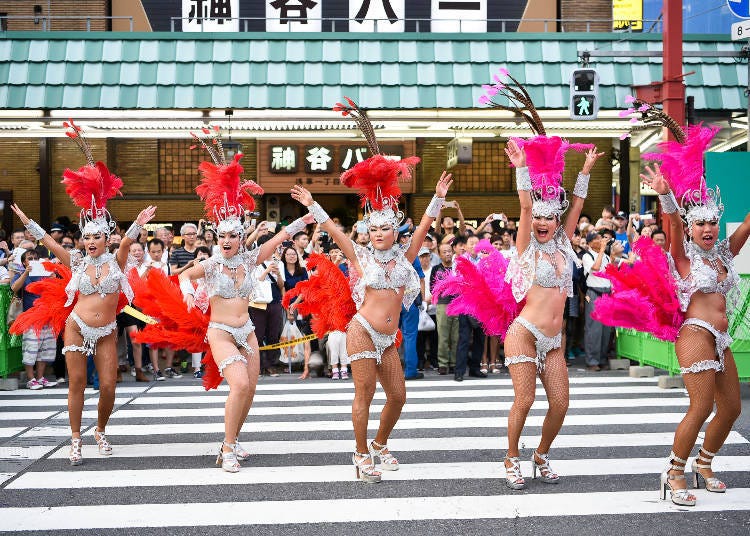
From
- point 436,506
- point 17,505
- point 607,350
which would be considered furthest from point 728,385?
point 607,350

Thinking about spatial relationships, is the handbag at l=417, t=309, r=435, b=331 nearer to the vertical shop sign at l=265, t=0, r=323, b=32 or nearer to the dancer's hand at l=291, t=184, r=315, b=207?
the dancer's hand at l=291, t=184, r=315, b=207

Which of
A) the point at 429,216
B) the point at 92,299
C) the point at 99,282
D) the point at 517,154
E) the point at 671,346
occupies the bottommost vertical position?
the point at 671,346

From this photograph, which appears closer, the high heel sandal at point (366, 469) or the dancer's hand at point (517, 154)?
the dancer's hand at point (517, 154)

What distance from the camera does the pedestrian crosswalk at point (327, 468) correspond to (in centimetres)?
530

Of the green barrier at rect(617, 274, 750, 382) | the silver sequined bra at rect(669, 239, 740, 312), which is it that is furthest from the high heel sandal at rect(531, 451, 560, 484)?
the green barrier at rect(617, 274, 750, 382)

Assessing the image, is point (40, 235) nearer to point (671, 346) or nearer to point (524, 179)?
point (524, 179)

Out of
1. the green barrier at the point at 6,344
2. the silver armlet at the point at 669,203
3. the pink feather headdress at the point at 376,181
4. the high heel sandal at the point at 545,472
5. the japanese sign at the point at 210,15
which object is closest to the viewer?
the silver armlet at the point at 669,203

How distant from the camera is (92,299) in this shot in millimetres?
6988

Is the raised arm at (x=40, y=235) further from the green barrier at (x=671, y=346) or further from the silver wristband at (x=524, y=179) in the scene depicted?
the green barrier at (x=671, y=346)

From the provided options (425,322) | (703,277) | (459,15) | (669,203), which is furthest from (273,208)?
(703,277)

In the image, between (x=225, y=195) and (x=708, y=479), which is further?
(x=225, y=195)

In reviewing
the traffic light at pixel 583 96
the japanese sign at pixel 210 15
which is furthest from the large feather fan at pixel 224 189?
the japanese sign at pixel 210 15

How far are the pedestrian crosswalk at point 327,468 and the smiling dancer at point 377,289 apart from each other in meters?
0.40

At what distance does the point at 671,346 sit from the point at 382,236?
539cm
